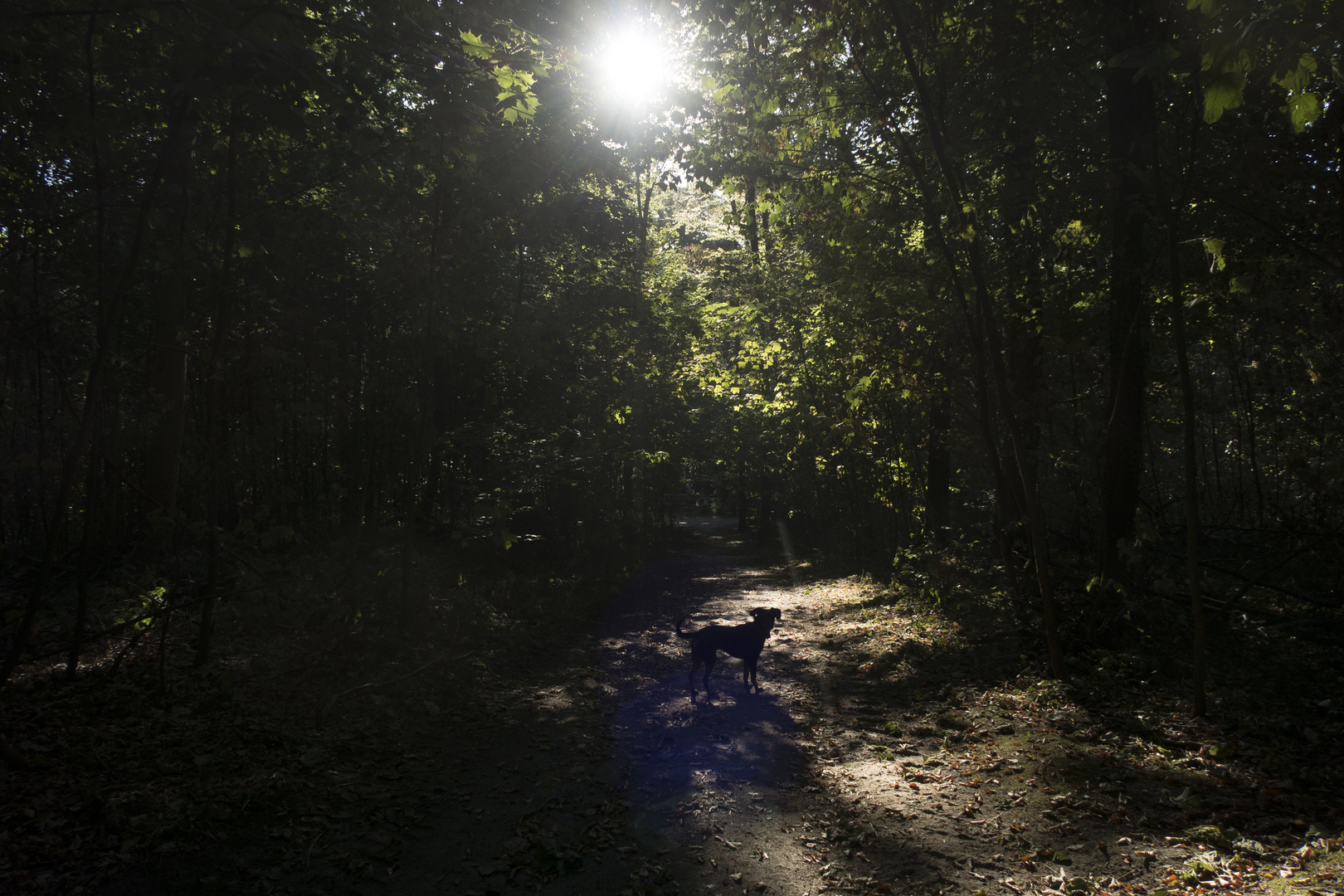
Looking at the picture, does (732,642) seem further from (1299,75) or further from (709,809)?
(1299,75)

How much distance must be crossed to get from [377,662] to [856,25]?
747cm

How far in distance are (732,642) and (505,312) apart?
6.09m

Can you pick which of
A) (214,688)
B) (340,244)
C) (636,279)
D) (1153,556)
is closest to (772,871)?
(214,688)

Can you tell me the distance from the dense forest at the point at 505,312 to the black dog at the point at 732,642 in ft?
5.24

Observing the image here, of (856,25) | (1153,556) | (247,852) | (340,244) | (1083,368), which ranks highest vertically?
(856,25)

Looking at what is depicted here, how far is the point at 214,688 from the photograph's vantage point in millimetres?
6062

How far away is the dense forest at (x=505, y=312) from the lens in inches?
185

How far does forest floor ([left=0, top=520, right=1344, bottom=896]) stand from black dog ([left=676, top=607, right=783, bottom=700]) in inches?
11.4

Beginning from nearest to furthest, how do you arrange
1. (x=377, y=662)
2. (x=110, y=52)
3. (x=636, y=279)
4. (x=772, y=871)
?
1. (x=772, y=871)
2. (x=110, y=52)
3. (x=377, y=662)
4. (x=636, y=279)

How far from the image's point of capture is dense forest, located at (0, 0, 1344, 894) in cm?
470

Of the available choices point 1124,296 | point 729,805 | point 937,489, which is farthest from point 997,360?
point 937,489

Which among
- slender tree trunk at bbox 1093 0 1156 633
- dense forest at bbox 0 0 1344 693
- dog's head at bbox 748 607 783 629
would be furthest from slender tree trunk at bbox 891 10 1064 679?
dog's head at bbox 748 607 783 629

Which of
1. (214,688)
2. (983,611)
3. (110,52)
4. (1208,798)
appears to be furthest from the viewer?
(983,611)

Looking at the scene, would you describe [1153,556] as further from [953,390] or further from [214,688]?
[214,688]
